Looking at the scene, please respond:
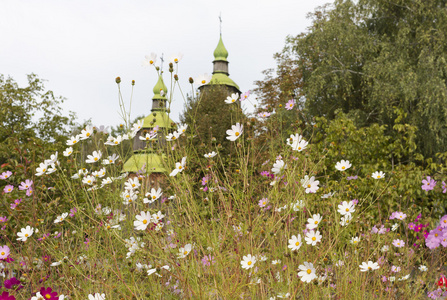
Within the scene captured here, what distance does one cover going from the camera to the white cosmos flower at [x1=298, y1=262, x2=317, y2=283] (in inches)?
67.0

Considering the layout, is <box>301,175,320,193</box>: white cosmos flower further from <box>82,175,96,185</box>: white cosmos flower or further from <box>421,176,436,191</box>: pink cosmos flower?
<box>421,176,436,191</box>: pink cosmos flower

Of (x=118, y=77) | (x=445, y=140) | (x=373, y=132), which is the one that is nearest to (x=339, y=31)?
(x=445, y=140)

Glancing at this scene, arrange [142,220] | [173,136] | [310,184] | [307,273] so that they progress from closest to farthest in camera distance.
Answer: [307,273], [142,220], [310,184], [173,136]

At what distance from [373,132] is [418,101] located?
5503 millimetres

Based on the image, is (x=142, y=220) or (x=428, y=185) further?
(x=428, y=185)

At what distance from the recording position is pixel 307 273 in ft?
5.78

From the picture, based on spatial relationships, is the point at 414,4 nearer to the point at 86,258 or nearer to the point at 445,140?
the point at 445,140

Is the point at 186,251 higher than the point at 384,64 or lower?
lower

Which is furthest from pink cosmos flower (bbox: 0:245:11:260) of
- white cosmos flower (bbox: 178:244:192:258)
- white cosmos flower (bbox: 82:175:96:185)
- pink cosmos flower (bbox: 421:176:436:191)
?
pink cosmos flower (bbox: 421:176:436:191)

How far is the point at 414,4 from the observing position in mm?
12508

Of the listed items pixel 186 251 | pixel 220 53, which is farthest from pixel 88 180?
pixel 220 53

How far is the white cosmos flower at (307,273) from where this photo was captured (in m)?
1.70

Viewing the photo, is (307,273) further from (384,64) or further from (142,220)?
(384,64)

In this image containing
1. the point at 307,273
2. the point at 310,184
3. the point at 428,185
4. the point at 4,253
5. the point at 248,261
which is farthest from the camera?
the point at 428,185
